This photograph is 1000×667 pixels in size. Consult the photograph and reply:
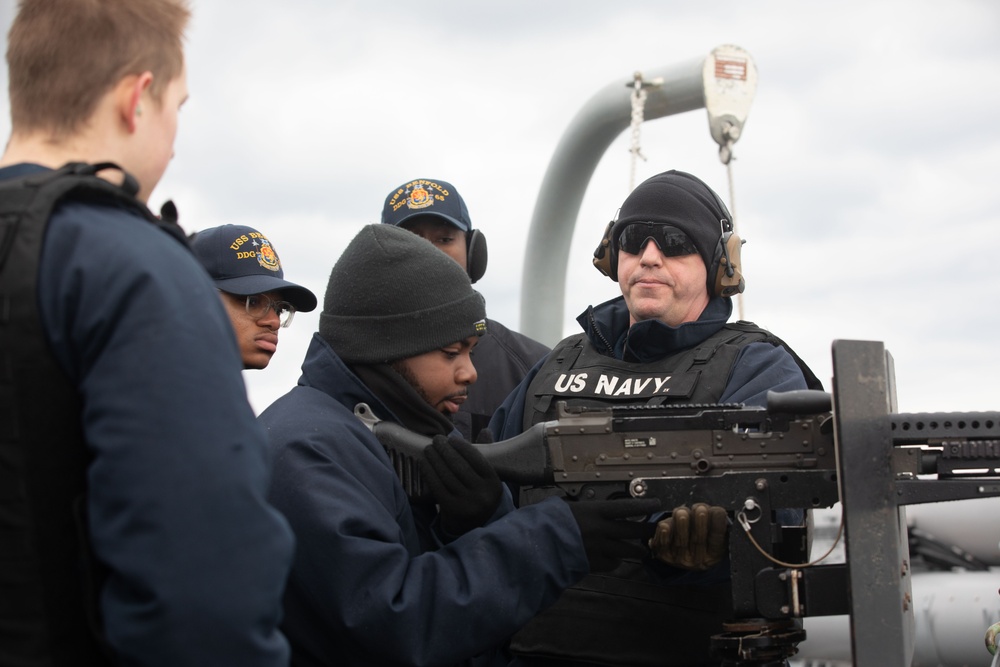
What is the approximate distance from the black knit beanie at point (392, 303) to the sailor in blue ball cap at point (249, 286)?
4.27 feet

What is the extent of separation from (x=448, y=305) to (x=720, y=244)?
139 cm

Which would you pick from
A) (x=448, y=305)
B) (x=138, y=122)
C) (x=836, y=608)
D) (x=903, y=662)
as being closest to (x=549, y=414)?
(x=448, y=305)

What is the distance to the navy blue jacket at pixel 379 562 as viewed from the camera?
297cm

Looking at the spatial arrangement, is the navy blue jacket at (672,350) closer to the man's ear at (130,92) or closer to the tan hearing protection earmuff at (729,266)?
the tan hearing protection earmuff at (729,266)

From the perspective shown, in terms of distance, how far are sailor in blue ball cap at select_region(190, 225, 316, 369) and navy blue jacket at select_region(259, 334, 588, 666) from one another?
152cm

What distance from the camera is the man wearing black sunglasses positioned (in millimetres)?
3830

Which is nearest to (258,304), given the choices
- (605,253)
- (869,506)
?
(605,253)

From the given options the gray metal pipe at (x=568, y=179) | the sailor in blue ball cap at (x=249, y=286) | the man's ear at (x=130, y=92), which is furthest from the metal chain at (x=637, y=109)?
the man's ear at (x=130, y=92)

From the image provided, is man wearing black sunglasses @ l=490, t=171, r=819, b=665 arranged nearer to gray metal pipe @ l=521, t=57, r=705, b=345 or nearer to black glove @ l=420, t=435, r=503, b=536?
black glove @ l=420, t=435, r=503, b=536

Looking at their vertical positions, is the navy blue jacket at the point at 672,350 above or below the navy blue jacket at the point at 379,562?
above

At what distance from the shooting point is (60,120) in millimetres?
2166

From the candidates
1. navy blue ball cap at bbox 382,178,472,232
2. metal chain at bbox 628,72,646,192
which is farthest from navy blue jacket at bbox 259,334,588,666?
metal chain at bbox 628,72,646,192

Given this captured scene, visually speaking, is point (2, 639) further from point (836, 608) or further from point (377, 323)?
point (836, 608)

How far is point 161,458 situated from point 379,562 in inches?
47.7
